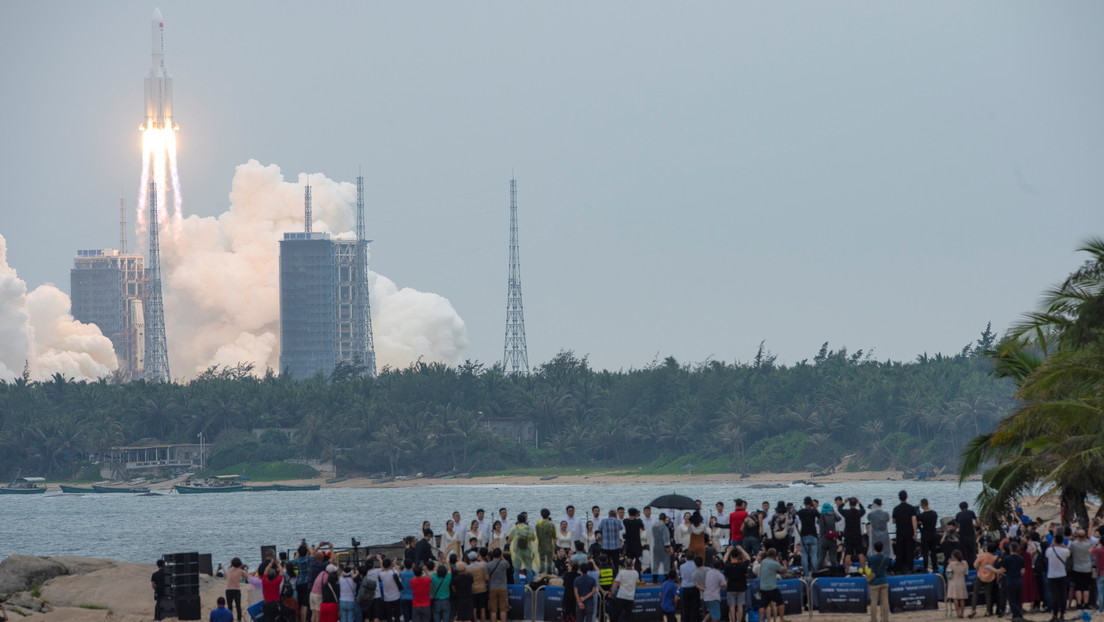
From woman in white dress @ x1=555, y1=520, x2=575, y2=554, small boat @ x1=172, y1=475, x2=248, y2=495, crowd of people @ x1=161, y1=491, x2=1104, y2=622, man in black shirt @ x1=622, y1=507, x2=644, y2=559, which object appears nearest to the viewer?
crowd of people @ x1=161, y1=491, x2=1104, y2=622

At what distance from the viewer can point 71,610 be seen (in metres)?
41.1

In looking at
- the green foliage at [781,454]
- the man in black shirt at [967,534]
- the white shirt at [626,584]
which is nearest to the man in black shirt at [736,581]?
the white shirt at [626,584]

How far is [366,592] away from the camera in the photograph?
104 ft

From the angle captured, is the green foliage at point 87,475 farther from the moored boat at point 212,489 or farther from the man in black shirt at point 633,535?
the man in black shirt at point 633,535

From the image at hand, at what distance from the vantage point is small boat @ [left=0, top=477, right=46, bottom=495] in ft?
618

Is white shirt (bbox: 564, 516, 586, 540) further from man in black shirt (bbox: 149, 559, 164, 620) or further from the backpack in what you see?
man in black shirt (bbox: 149, 559, 164, 620)

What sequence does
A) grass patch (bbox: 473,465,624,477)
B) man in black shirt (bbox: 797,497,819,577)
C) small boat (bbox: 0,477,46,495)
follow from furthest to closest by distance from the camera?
1. small boat (bbox: 0,477,46,495)
2. grass patch (bbox: 473,465,624,477)
3. man in black shirt (bbox: 797,497,819,577)

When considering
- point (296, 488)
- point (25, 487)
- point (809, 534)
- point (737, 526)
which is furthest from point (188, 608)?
point (25, 487)

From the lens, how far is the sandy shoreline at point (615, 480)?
164m

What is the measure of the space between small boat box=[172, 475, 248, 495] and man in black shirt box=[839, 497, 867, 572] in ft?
487

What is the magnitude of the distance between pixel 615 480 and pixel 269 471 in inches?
1608

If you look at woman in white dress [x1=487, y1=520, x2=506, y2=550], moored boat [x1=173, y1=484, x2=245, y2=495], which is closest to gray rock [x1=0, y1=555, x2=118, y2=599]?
woman in white dress [x1=487, y1=520, x2=506, y2=550]

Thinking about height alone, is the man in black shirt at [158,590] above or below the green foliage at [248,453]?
below

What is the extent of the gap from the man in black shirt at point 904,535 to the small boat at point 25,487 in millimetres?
167568
